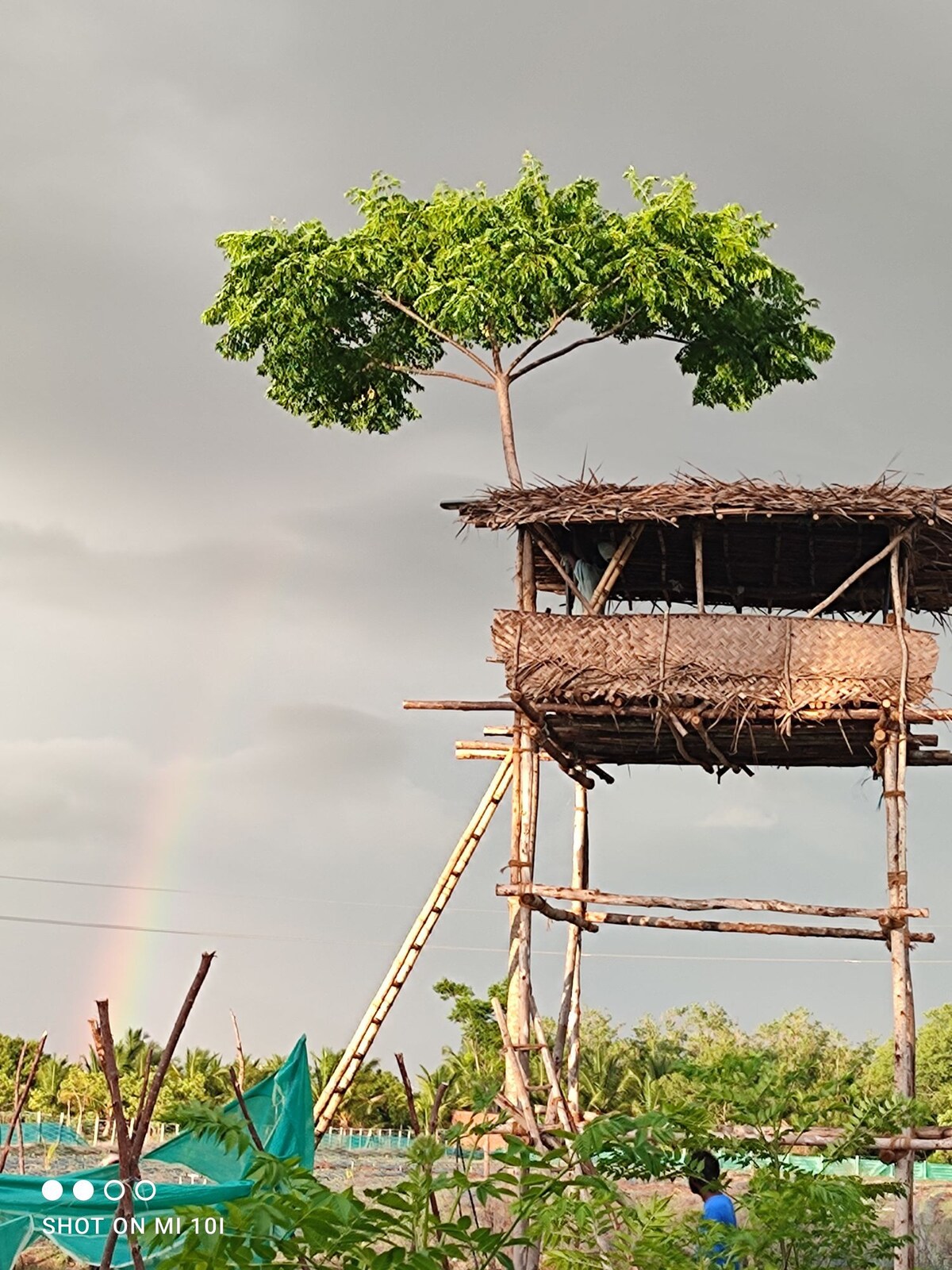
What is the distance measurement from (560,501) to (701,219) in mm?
6837

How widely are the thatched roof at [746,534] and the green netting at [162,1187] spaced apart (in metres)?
4.77

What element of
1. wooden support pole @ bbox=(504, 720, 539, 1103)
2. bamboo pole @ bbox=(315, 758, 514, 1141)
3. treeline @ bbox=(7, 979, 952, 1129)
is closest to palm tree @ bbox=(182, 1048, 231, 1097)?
treeline @ bbox=(7, 979, 952, 1129)

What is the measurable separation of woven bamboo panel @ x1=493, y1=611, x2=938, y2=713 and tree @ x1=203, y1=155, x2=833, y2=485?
5.99m

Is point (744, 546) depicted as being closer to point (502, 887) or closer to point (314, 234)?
point (502, 887)

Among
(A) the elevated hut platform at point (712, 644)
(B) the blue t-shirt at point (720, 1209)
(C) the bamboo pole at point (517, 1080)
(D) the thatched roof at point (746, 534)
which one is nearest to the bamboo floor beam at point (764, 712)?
(A) the elevated hut platform at point (712, 644)

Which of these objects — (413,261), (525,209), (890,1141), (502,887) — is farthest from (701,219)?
(890,1141)

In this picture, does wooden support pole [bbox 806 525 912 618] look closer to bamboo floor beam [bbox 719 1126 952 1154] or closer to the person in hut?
the person in hut

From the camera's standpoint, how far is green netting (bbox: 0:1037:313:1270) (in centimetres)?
981

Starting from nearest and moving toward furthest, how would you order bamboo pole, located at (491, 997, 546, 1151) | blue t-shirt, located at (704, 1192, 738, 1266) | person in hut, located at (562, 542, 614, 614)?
1. blue t-shirt, located at (704, 1192, 738, 1266)
2. bamboo pole, located at (491, 997, 546, 1151)
3. person in hut, located at (562, 542, 614, 614)

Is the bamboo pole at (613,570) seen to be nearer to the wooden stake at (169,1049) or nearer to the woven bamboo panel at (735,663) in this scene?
the woven bamboo panel at (735,663)

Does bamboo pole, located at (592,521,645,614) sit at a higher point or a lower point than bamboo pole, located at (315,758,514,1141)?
higher

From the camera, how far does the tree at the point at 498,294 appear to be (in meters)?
18.0

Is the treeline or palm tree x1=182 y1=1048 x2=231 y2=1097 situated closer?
the treeline

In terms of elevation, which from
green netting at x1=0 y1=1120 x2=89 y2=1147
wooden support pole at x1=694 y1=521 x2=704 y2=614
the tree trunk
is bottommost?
green netting at x1=0 y1=1120 x2=89 y2=1147
